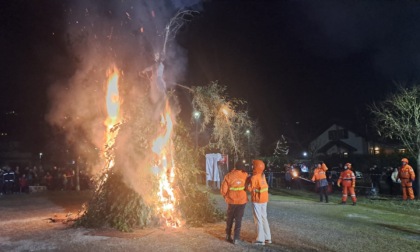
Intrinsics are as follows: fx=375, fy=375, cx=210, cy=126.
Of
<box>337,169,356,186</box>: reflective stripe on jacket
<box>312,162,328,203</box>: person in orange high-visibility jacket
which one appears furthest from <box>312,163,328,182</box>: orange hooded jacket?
<box>337,169,356,186</box>: reflective stripe on jacket

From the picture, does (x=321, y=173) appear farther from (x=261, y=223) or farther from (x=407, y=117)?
(x=261, y=223)

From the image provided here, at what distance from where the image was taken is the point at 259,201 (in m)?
8.38

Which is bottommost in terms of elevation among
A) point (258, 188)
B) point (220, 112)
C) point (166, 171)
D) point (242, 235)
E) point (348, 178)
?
point (242, 235)

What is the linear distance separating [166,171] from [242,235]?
328 centimetres

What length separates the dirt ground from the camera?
7973 mm

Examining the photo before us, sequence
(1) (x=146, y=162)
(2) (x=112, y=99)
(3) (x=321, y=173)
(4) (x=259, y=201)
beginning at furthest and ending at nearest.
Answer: (3) (x=321, y=173), (2) (x=112, y=99), (1) (x=146, y=162), (4) (x=259, y=201)

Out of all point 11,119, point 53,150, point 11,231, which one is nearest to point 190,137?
point 11,231

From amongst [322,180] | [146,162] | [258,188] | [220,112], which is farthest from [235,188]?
[322,180]

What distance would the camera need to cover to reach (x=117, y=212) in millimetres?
10164

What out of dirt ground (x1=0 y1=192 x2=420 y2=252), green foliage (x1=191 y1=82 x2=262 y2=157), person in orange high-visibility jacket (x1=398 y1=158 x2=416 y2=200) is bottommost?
dirt ground (x1=0 y1=192 x2=420 y2=252)

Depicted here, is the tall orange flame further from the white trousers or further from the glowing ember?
the white trousers

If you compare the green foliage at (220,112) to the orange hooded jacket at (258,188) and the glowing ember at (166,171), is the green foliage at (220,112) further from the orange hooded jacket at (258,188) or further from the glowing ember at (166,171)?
the orange hooded jacket at (258,188)

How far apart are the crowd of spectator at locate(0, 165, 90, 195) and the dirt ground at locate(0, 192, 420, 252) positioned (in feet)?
35.2

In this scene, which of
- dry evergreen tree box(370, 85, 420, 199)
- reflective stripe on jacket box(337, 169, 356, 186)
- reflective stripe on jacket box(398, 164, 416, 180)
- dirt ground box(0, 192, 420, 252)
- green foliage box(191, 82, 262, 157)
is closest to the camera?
dirt ground box(0, 192, 420, 252)
